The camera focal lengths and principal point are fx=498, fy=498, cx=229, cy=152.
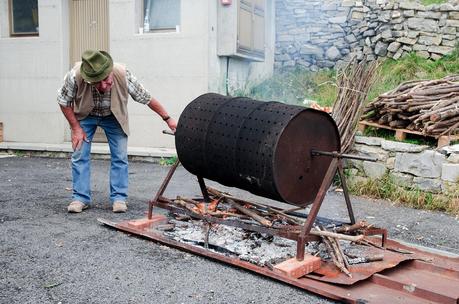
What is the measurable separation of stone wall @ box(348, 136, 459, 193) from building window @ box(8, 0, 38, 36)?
7.63 metres

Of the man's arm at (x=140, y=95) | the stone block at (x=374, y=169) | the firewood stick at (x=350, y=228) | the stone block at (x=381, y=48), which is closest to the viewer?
the firewood stick at (x=350, y=228)

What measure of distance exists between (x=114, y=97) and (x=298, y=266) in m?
2.74

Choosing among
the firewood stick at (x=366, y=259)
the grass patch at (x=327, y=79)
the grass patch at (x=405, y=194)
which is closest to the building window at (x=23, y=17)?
the grass patch at (x=327, y=79)

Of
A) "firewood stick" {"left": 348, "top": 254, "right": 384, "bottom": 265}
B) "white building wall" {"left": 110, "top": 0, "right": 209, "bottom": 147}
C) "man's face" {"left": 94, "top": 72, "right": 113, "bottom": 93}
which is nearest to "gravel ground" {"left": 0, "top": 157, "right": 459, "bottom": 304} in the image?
"firewood stick" {"left": 348, "top": 254, "right": 384, "bottom": 265}

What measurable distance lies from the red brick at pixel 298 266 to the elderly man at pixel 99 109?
6.60ft

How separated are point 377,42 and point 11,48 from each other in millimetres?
7912

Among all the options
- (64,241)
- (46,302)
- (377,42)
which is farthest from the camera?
(377,42)

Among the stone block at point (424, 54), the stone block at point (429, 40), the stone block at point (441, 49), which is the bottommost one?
the stone block at point (424, 54)

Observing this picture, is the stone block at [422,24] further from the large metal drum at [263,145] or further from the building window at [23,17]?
the building window at [23,17]

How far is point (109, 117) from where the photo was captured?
17.6ft

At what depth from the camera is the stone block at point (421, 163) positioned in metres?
6.34

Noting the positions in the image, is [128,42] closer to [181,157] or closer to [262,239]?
[181,157]

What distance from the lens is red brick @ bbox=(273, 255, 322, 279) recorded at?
Answer: 350cm

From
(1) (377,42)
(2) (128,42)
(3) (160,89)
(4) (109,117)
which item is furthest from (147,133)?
(1) (377,42)
